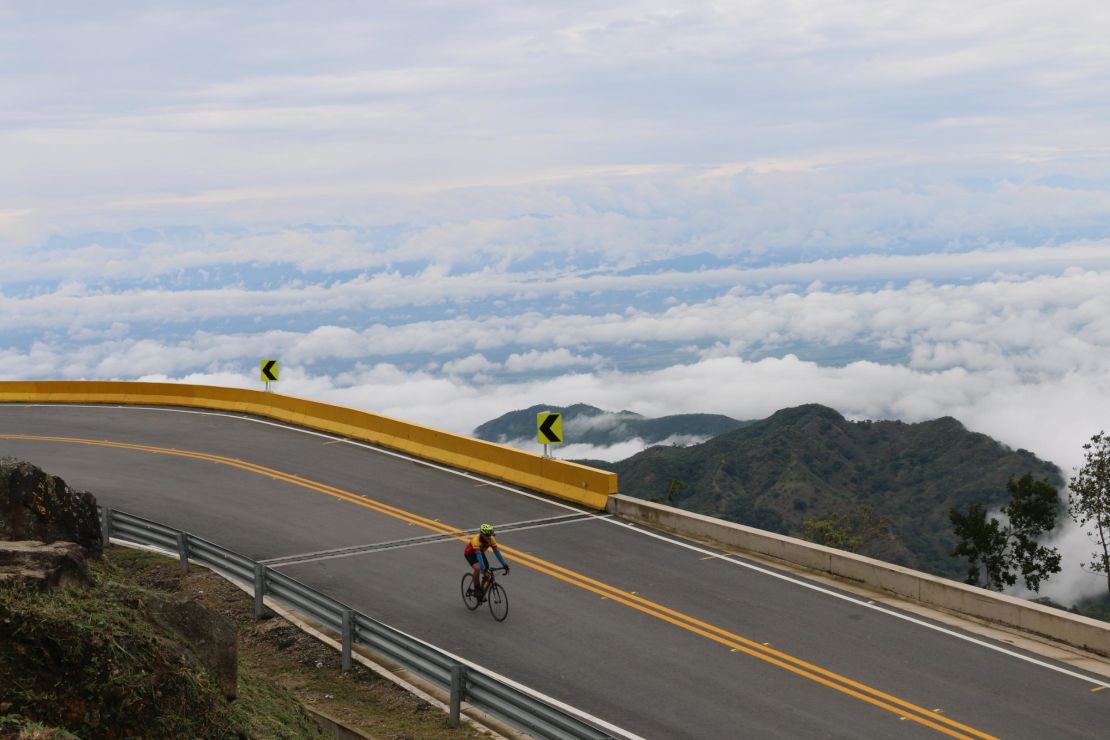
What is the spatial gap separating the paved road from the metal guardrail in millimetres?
1170

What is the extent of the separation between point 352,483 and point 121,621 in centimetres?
1639

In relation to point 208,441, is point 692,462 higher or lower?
lower

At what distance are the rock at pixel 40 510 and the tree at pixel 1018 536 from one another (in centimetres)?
5309

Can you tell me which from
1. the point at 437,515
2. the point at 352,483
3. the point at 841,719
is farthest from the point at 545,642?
the point at 352,483

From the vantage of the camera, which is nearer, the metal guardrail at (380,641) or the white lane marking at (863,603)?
the metal guardrail at (380,641)

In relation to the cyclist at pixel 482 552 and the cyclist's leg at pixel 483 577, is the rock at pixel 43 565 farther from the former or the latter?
the cyclist's leg at pixel 483 577

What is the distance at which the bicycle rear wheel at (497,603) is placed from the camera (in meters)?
16.2

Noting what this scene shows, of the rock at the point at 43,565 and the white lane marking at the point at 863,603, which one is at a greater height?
the rock at the point at 43,565

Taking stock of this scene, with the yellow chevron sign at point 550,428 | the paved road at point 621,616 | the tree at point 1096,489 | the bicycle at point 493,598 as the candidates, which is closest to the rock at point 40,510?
the paved road at point 621,616

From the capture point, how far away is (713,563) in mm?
19062

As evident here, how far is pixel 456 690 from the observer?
41.3 feet

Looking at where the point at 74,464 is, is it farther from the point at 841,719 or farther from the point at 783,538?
the point at 841,719

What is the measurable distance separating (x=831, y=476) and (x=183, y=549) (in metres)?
176

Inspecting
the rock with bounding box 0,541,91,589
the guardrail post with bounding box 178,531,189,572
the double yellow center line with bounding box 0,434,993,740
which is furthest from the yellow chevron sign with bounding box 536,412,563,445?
the rock with bounding box 0,541,91,589
